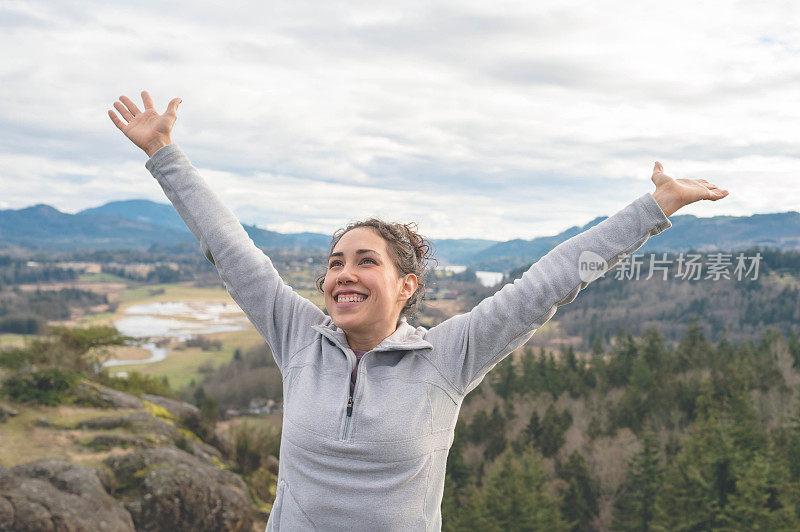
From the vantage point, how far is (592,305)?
11388 cm

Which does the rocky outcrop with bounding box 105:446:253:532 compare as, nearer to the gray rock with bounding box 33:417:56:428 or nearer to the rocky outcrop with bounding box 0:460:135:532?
the rocky outcrop with bounding box 0:460:135:532

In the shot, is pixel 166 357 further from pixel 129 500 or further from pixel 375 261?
pixel 375 261

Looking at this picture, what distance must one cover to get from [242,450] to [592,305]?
107m

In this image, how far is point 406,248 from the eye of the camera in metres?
2.52

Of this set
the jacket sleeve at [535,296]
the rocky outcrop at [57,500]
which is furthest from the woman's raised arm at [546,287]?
the rocky outcrop at [57,500]

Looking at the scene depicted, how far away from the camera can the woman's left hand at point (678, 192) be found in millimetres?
2303

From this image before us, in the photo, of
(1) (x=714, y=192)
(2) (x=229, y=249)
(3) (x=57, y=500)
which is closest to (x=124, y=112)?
(2) (x=229, y=249)

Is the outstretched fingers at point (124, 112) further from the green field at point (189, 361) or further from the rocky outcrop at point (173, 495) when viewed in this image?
the green field at point (189, 361)

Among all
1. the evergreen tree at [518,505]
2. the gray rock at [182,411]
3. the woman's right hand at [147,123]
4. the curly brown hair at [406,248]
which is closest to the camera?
the curly brown hair at [406,248]

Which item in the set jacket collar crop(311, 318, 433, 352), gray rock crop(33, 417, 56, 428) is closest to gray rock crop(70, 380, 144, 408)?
gray rock crop(33, 417, 56, 428)

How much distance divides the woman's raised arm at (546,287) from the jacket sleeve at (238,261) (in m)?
0.62

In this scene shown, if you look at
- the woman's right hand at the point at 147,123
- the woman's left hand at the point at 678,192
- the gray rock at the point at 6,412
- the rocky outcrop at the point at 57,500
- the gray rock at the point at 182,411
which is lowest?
the gray rock at the point at 182,411

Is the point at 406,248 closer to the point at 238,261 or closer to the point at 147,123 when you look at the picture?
the point at 238,261

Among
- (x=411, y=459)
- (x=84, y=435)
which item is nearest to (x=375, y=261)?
(x=411, y=459)
